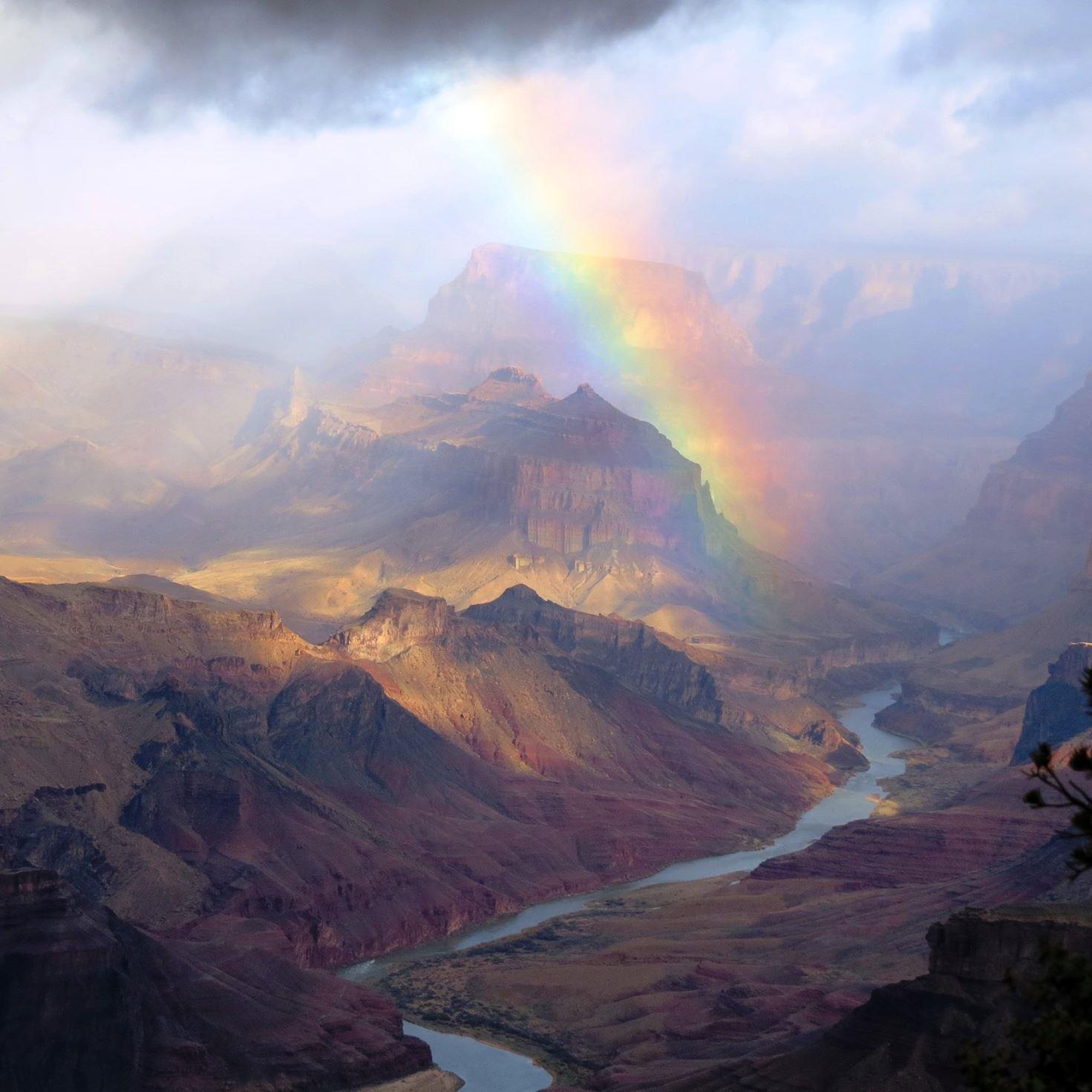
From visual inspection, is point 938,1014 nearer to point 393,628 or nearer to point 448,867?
point 448,867

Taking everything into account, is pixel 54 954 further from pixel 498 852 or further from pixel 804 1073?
pixel 498 852

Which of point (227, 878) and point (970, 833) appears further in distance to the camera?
point (970, 833)

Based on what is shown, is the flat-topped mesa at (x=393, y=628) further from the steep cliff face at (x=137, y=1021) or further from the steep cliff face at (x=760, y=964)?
the steep cliff face at (x=137, y=1021)

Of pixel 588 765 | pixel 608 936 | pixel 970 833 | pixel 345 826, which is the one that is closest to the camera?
pixel 608 936

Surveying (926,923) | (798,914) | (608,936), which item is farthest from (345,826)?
(926,923)

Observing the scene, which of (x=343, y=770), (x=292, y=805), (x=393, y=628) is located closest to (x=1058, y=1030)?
(x=292, y=805)
